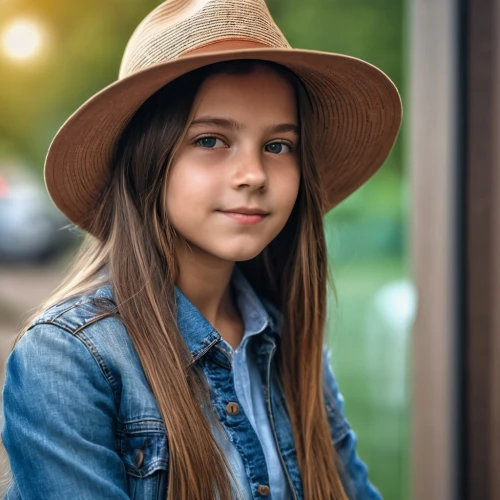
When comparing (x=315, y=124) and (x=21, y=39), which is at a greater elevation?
(x=21, y=39)

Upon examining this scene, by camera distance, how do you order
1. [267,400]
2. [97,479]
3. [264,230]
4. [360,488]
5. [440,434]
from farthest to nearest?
[440,434], [360,488], [267,400], [264,230], [97,479]

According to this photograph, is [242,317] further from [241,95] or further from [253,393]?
[241,95]

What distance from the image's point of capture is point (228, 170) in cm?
126

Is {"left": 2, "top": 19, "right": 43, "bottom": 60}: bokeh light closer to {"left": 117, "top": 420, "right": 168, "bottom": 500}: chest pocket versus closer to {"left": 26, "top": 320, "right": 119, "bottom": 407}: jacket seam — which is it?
{"left": 26, "top": 320, "right": 119, "bottom": 407}: jacket seam

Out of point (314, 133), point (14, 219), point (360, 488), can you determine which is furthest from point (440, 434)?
point (14, 219)

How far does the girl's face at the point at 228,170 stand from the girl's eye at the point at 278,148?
0.03 m

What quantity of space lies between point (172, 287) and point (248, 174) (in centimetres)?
26

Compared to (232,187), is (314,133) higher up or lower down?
higher up

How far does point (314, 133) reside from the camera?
146 cm

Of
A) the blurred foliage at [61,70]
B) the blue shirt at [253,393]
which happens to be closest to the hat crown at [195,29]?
the blue shirt at [253,393]

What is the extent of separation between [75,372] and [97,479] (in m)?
0.16

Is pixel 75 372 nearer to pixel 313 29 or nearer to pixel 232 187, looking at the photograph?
pixel 232 187

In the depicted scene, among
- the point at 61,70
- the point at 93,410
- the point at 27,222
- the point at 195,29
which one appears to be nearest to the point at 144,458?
the point at 93,410

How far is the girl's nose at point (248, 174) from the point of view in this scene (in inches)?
49.4
